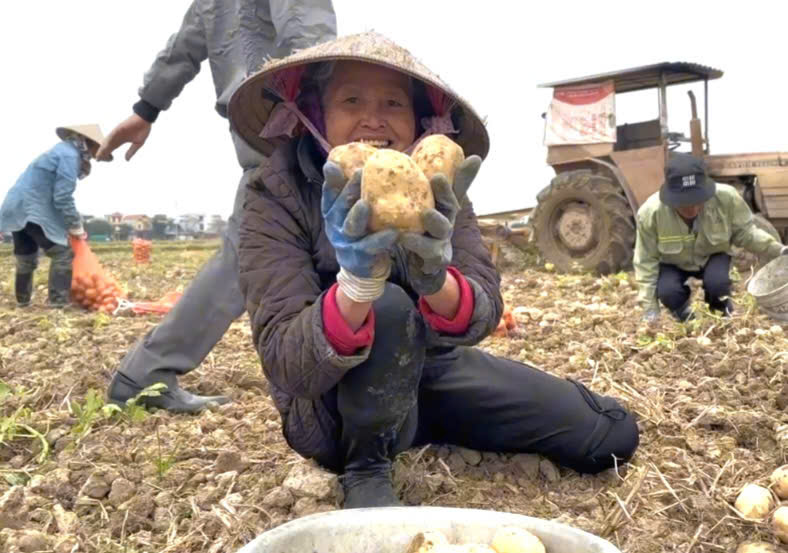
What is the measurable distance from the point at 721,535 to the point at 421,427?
73 cm

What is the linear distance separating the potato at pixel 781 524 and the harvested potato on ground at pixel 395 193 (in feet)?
3.19

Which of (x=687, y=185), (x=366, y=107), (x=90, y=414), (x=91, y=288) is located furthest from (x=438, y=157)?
(x=91, y=288)

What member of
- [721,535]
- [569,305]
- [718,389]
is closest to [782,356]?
[718,389]

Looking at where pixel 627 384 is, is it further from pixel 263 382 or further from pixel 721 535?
pixel 263 382

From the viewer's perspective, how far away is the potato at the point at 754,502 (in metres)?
1.83

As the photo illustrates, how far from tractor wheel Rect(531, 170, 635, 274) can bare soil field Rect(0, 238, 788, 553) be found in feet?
17.1

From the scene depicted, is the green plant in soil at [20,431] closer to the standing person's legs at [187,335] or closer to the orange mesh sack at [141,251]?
the standing person's legs at [187,335]

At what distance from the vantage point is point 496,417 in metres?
2.11

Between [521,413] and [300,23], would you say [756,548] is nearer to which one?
[521,413]

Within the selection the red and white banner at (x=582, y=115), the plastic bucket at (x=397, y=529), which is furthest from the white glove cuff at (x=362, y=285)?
the red and white banner at (x=582, y=115)

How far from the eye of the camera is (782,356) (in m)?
3.02

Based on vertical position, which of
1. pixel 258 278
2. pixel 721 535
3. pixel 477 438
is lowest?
pixel 721 535

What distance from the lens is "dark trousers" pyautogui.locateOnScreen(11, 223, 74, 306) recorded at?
6.83m

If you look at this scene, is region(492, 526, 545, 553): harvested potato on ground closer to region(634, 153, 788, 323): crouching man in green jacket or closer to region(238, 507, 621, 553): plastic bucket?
region(238, 507, 621, 553): plastic bucket
